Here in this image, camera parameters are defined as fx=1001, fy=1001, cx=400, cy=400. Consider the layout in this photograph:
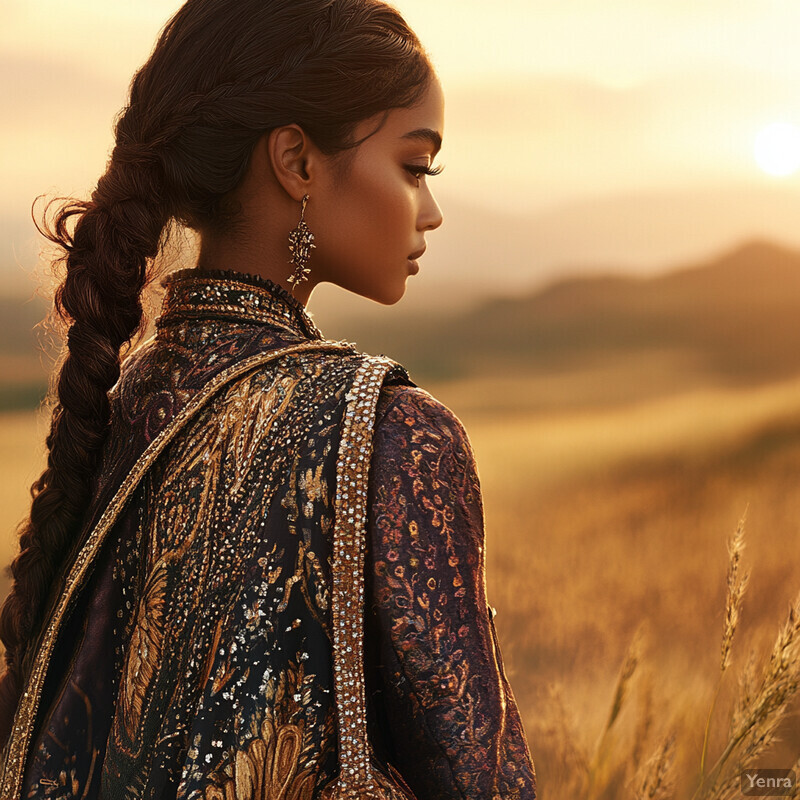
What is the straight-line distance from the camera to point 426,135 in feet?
4.05

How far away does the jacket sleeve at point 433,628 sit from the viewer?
39.0 inches

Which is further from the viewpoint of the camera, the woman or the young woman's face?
the young woman's face

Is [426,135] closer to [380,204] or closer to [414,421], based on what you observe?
[380,204]

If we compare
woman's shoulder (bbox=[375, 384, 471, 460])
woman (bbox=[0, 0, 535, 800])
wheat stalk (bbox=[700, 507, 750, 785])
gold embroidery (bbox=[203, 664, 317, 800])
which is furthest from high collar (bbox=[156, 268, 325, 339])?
wheat stalk (bbox=[700, 507, 750, 785])

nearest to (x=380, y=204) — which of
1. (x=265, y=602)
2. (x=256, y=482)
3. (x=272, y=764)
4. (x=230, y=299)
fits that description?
(x=230, y=299)

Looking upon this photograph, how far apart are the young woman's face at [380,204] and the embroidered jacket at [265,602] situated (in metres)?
0.13

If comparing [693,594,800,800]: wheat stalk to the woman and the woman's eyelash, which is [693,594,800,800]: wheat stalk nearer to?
the woman

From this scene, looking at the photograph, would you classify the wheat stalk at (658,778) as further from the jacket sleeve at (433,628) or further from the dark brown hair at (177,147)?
the dark brown hair at (177,147)

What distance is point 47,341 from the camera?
1588mm

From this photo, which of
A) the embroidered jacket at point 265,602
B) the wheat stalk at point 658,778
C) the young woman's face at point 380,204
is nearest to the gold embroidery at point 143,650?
the embroidered jacket at point 265,602

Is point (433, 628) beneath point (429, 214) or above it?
beneath

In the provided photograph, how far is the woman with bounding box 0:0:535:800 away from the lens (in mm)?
997

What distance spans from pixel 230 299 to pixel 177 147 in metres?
0.20

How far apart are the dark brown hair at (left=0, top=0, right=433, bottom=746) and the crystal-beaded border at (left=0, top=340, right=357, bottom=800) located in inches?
2.4
